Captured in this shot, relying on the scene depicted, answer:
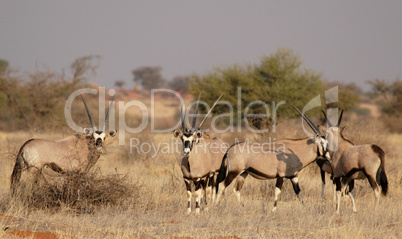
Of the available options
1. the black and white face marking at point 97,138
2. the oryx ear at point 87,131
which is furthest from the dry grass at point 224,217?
the oryx ear at point 87,131

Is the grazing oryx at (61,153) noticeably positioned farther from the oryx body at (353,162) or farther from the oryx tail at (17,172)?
the oryx body at (353,162)

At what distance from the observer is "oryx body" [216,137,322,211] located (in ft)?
26.5

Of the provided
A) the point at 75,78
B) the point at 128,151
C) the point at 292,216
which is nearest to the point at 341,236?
the point at 292,216

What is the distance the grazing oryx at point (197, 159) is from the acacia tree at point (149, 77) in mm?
68531

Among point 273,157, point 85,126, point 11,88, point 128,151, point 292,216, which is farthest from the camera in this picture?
point 11,88

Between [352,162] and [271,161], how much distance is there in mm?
1359

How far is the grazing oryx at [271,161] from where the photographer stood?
8.07m

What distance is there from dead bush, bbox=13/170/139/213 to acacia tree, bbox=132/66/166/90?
69318 mm

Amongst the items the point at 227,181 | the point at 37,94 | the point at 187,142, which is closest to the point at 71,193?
the point at 187,142

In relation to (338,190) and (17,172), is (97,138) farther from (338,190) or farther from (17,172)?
(338,190)

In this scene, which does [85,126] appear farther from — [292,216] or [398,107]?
[398,107]

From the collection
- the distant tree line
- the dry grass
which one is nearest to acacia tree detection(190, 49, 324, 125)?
the distant tree line

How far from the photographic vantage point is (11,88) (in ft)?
75.5

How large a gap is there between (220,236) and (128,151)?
8.80 meters
